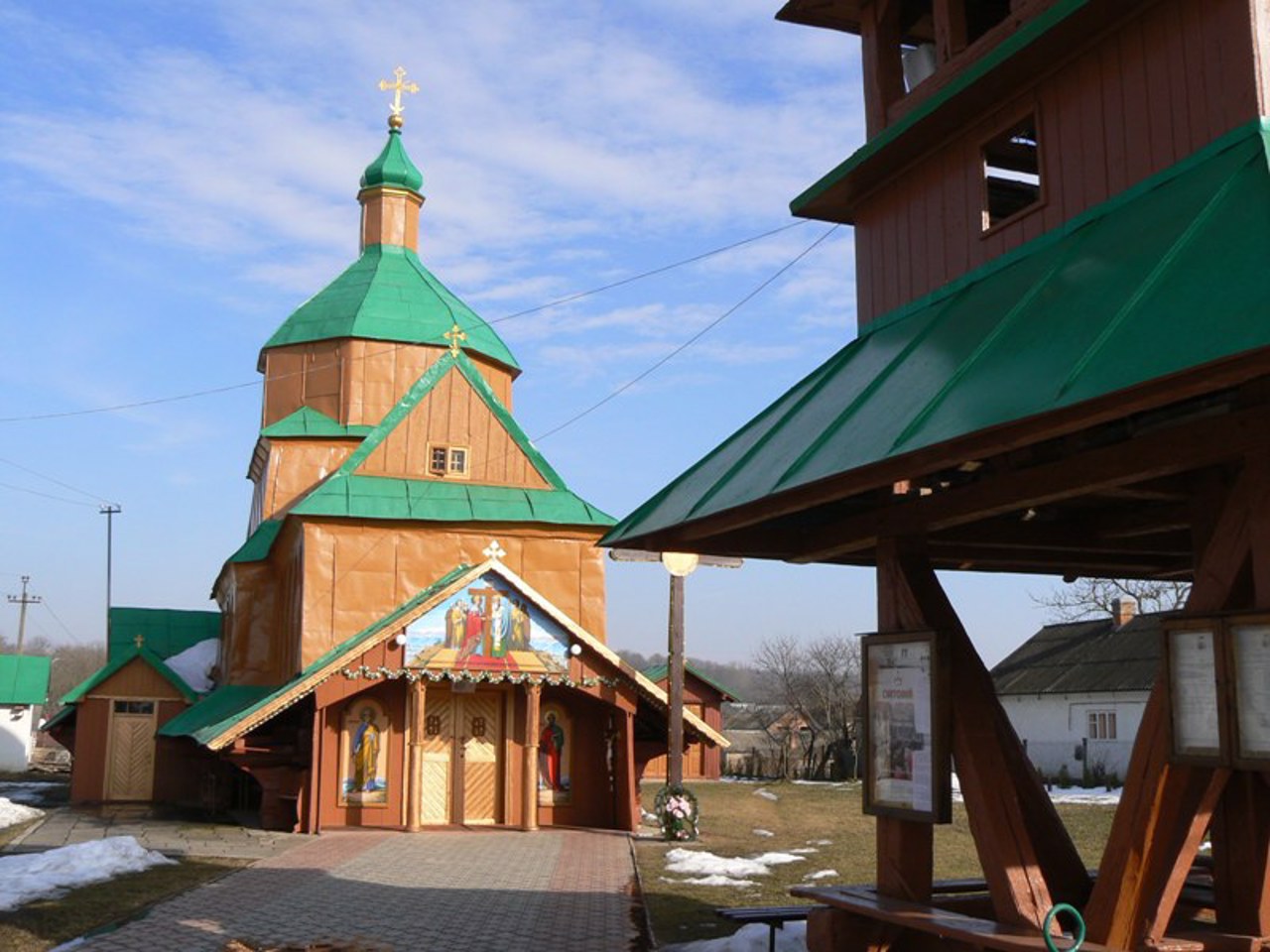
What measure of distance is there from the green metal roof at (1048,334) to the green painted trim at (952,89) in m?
1.05

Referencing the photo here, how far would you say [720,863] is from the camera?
687 inches

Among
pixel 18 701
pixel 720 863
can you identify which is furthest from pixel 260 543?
pixel 18 701

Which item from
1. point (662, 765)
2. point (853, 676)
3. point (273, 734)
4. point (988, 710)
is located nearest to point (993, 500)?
point (988, 710)

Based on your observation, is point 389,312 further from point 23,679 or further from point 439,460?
point 23,679

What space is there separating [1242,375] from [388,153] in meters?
28.8

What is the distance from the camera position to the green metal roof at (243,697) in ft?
68.9

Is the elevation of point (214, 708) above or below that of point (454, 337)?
below

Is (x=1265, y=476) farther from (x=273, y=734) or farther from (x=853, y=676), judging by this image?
(x=853, y=676)

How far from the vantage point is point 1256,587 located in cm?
578

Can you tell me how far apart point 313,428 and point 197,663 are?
23.3 ft

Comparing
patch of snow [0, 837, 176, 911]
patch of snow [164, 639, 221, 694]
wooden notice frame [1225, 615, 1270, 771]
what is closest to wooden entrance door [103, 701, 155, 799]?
patch of snow [164, 639, 221, 694]

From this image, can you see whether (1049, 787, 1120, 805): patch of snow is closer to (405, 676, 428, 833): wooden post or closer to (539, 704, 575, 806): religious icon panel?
(539, 704, 575, 806): religious icon panel

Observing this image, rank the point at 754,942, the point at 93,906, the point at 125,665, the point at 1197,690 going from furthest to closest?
the point at 125,665 < the point at 93,906 < the point at 754,942 < the point at 1197,690

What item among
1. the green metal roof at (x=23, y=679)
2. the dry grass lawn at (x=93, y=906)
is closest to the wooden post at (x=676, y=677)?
the dry grass lawn at (x=93, y=906)
